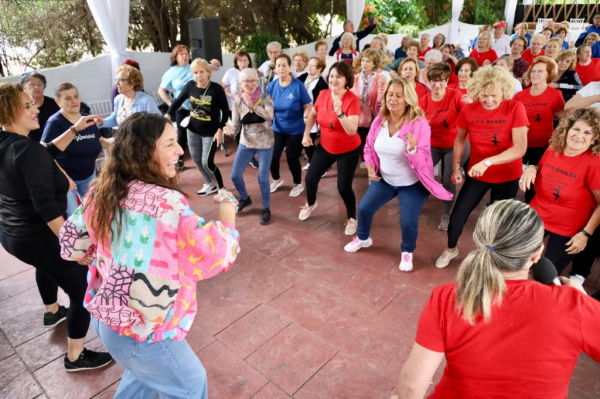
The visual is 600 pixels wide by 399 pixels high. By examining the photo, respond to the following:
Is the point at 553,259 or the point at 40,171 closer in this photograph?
the point at 40,171

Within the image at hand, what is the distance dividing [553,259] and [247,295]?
2132 mm

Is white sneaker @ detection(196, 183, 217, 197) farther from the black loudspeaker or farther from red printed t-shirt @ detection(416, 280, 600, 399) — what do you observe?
red printed t-shirt @ detection(416, 280, 600, 399)

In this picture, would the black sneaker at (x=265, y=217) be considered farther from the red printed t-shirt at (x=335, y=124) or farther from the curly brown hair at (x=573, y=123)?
the curly brown hair at (x=573, y=123)

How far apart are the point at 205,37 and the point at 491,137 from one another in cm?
479

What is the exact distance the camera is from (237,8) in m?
9.27

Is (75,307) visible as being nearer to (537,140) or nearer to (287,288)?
(287,288)

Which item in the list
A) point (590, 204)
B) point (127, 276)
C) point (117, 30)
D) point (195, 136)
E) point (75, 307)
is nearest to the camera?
point (127, 276)

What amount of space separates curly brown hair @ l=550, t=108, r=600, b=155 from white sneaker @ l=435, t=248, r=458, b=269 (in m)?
1.16

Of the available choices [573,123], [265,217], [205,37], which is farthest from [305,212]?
[205,37]

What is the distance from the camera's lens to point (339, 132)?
375cm

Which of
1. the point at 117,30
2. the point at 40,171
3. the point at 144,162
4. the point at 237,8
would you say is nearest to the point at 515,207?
the point at 144,162

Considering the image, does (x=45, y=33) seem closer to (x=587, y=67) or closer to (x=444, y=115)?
(x=444, y=115)

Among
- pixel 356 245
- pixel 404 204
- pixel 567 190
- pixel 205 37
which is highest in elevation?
pixel 205 37

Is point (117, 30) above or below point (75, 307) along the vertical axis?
above
